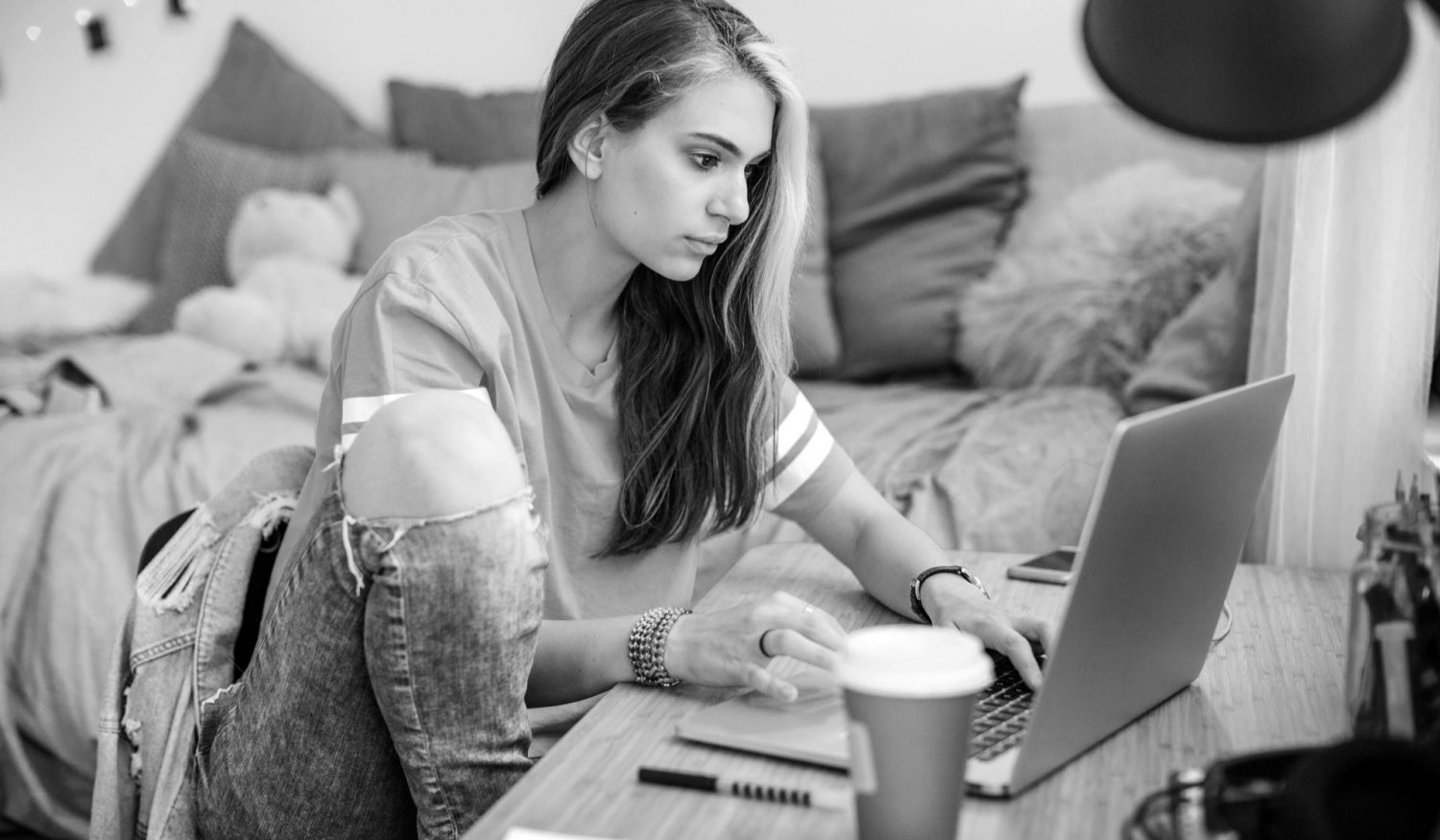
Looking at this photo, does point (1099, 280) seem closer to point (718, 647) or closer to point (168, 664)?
point (718, 647)

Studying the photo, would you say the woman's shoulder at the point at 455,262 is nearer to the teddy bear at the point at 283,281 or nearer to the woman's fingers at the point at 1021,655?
the woman's fingers at the point at 1021,655

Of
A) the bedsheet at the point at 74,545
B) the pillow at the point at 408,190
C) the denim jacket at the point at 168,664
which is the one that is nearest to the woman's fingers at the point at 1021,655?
the denim jacket at the point at 168,664

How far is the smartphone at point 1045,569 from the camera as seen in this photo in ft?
4.09

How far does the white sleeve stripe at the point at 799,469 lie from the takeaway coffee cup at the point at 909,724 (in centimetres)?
75

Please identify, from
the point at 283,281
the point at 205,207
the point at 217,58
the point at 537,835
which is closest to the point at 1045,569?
the point at 537,835

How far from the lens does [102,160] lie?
3.12 m

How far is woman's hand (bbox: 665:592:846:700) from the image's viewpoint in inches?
35.5

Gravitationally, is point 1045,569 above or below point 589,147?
below

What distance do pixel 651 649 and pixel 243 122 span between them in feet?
7.73

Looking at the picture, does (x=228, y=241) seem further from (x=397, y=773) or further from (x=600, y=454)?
(x=397, y=773)

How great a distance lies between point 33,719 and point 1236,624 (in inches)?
58.6

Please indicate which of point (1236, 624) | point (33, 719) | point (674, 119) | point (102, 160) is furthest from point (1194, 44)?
point (102, 160)

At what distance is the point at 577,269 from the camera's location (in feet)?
4.27

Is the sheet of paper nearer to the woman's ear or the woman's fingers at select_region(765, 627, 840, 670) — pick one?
the woman's fingers at select_region(765, 627, 840, 670)
